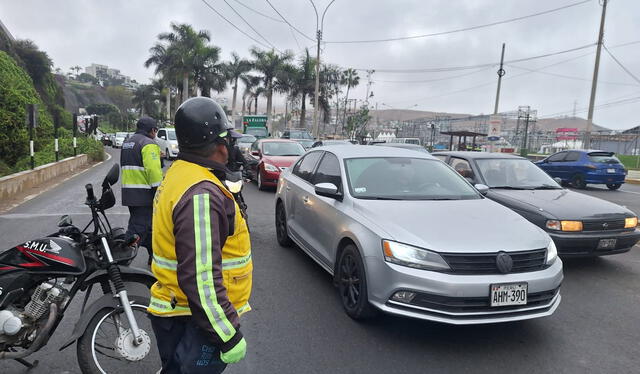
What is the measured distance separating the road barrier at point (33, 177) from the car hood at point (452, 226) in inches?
355

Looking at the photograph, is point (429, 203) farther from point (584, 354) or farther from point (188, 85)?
point (188, 85)

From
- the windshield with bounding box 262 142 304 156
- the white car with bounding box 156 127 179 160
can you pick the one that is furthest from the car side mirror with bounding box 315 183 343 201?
the white car with bounding box 156 127 179 160

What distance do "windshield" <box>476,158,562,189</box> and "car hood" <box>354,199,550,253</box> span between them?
99.3 inches

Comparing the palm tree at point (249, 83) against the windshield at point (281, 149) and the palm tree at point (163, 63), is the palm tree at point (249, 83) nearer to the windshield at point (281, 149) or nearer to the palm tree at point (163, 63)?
the palm tree at point (163, 63)

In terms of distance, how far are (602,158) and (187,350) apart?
17158 millimetres

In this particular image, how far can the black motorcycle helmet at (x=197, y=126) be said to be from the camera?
6.03 feet

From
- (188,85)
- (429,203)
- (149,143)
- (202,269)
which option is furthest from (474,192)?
(188,85)


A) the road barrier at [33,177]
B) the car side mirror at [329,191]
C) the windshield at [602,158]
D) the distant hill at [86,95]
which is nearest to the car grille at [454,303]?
the car side mirror at [329,191]

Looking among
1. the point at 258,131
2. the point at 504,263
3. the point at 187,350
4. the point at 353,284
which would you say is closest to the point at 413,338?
the point at 353,284

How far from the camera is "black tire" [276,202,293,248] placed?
6.34m

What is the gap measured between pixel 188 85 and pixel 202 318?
4302 centimetres

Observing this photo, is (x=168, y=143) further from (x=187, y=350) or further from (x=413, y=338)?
(x=187, y=350)

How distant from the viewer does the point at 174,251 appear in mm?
1780

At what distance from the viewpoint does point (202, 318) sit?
161 centimetres
